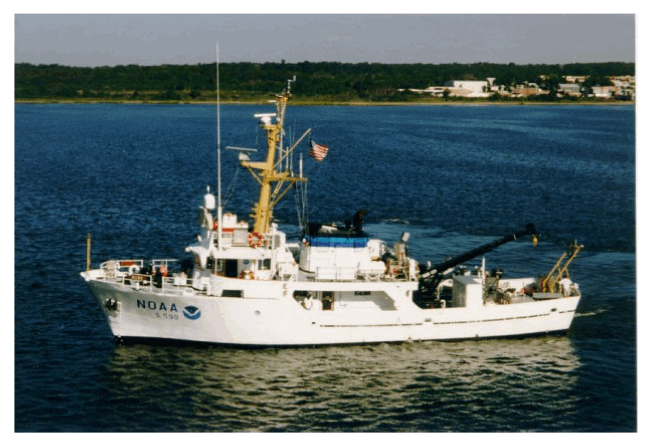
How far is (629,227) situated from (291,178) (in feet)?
90.4

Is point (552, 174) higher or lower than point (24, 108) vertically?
lower

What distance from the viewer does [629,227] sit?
166ft

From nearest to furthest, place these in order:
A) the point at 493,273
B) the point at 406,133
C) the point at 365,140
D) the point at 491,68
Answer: the point at 493,273
the point at 365,140
the point at 406,133
the point at 491,68

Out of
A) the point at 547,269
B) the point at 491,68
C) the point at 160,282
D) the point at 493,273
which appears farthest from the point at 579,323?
the point at 491,68

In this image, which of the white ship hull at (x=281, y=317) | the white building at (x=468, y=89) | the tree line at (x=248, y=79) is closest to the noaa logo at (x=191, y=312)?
the white ship hull at (x=281, y=317)

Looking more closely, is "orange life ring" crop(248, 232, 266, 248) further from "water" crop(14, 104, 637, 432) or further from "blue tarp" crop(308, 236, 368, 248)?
"water" crop(14, 104, 637, 432)

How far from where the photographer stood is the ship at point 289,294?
99.9 ft

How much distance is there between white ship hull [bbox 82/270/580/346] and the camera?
30.3 metres

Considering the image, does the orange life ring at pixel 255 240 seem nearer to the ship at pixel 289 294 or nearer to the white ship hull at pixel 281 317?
the ship at pixel 289 294

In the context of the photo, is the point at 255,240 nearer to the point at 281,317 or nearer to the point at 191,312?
the point at 281,317

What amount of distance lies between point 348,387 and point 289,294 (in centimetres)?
465

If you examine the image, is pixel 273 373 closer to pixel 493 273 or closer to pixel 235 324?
pixel 235 324

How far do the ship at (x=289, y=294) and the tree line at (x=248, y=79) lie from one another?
106177 millimetres

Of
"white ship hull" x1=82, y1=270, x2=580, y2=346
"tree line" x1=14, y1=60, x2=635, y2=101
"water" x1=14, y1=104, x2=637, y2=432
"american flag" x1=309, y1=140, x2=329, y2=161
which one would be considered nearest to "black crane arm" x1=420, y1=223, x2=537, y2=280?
"white ship hull" x1=82, y1=270, x2=580, y2=346
